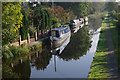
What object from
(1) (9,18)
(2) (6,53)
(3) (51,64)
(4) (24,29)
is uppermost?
(1) (9,18)

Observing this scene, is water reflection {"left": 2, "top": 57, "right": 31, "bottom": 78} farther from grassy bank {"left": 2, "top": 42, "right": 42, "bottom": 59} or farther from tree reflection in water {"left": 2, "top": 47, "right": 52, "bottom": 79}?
grassy bank {"left": 2, "top": 42, "right": 42, "bottom": 59}

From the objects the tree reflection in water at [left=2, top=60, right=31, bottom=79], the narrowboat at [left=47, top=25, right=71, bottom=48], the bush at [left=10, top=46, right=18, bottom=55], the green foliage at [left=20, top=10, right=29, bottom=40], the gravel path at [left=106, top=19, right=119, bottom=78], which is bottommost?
the tree reflection in water at [left=2, top=60, right=31, bottom=79]

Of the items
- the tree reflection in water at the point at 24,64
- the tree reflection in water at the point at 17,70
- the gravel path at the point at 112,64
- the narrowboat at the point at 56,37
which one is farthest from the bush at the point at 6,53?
the gravel path at the point at 112,64

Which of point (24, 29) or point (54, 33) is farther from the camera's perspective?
point (54, 33)

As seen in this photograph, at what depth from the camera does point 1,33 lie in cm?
1711

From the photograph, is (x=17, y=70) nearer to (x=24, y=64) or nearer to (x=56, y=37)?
(x=24, y=64)

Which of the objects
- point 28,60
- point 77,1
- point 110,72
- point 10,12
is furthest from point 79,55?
point 77,1

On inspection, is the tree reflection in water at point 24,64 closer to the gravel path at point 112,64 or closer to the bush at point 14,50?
the bush at point 14,50

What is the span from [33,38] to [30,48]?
12.6 ft

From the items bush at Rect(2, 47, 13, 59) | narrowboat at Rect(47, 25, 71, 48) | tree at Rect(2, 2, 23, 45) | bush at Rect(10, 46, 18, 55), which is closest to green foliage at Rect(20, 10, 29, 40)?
bush at Rect(10, 46, 18, 55)

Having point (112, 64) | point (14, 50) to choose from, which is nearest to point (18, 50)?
point (14, 50)

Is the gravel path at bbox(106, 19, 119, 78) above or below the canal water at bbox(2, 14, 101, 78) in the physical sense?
above

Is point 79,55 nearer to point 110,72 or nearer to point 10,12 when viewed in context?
point 110,72

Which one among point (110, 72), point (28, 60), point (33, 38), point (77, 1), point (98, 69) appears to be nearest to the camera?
point (110, 72)
